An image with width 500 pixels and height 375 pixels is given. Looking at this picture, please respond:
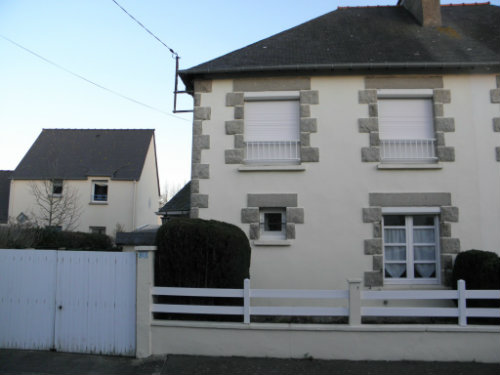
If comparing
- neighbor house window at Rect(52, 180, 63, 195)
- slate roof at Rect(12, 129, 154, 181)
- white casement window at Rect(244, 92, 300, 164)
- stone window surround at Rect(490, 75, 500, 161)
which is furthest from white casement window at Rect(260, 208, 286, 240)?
neighbor house window at Rect(52, 180, 63, 195)

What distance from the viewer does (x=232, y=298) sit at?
608 cm

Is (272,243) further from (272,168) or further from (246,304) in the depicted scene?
(246,304)

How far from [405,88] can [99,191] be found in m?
19.7

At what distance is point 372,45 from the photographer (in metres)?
8.35

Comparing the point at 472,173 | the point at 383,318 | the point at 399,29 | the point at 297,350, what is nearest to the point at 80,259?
the point at 297,350

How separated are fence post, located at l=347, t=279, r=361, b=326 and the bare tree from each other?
18835 mm

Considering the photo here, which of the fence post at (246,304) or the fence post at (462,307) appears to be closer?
the fence post at (462,307)

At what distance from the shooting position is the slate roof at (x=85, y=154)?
22703 mm

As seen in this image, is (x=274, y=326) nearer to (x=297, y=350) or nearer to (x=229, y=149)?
(x=297, y=350)

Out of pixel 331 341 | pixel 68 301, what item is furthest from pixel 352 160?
pixel 68 301

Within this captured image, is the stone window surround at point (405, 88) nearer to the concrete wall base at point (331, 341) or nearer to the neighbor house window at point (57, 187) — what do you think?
the concrete wall base at point (331, 341)

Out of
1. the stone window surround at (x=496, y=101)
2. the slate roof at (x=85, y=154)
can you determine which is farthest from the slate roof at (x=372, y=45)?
the slate roof at (x=85, y=154)

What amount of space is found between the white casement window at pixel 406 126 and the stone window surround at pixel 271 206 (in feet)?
6.67

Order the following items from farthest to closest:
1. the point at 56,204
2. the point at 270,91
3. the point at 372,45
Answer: the point at 56,204 → the point at 372,45 → the point at 270,91
